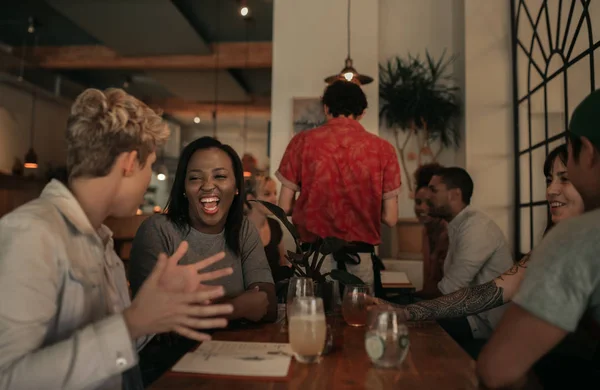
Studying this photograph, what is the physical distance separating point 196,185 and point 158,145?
730 mm

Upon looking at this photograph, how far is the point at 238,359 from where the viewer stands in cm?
116

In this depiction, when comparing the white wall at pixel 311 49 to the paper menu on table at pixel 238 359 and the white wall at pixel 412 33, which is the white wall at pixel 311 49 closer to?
the white wall at pixel 412 33

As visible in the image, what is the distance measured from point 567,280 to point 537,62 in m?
3.47

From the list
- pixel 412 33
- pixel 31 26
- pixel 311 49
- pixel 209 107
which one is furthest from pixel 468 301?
pixel 209 107

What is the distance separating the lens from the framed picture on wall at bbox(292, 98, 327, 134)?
15.8 ft

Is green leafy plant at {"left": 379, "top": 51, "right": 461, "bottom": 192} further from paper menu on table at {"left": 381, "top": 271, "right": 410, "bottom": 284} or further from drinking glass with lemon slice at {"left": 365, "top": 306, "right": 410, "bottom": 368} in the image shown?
drinking glass with lemon slice at {"left": 365, "top": 306, "right": 410, "bottom": 368}

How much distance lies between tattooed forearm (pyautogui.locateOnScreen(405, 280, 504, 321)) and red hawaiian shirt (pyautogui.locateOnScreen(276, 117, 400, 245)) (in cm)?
97

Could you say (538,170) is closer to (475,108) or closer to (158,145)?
(475,108)

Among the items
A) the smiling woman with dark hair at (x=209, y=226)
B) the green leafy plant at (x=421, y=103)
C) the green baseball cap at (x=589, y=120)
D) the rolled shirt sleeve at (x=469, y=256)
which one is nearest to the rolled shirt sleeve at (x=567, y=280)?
the green baseball cap at (x=589, y=120)

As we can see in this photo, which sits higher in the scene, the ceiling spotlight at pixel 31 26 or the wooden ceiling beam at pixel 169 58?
the ceiling spotlight at pixel 31 26

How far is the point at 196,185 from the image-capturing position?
1.97 meters

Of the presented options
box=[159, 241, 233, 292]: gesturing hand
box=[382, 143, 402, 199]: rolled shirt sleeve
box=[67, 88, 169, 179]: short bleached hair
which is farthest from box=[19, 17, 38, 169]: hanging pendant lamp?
box=[159, 241, 233, 292]: gesturing hand

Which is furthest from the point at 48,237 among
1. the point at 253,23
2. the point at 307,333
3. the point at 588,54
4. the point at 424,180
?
the point at 253,23

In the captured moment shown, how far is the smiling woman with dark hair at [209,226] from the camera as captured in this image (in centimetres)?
186
